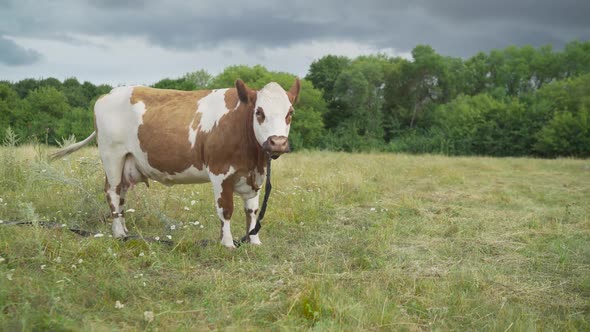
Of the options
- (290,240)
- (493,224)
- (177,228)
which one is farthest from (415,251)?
(177,228)

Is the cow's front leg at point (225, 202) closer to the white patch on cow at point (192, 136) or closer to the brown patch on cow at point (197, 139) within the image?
the brown patch on cow at point (197, 139)

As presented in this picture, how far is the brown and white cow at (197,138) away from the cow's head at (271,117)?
0.01 meters

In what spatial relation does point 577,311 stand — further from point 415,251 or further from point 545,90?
point 545,90

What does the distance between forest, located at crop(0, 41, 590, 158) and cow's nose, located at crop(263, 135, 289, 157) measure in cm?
2537

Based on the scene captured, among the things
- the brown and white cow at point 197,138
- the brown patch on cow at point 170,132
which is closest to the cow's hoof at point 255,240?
the brown and white cow at point 197,138

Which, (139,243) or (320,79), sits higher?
(320,79)

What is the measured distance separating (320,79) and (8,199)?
160 feet

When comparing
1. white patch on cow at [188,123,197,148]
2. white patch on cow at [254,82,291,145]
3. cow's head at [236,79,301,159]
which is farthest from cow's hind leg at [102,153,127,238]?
white patch on cow at [254,82,291,145]

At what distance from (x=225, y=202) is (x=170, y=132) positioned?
1.10 metres

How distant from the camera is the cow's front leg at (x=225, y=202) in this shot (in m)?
5.44

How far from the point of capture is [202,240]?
572 centimetres

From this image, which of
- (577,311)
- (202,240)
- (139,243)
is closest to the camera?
(577,311)

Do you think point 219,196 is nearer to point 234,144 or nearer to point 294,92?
point 234,144

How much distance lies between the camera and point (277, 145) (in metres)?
4.80
